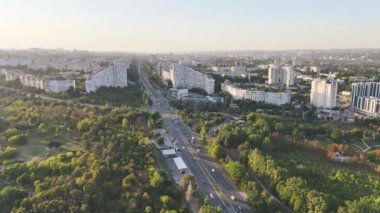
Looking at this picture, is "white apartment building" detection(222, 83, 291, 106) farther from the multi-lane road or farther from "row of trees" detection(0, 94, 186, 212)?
"row of trees" detection(0, 94, 186, 212)

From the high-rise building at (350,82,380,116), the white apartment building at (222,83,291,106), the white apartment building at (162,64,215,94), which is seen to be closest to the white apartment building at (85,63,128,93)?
the white apartment building at (162,64,215,94)

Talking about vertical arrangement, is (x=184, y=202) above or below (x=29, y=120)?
below

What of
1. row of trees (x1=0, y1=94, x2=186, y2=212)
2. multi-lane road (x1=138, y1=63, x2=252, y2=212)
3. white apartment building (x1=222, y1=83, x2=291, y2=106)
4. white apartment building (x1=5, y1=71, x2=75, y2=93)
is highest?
white apartment building (x1=5, y1=71, x2=75, y2=93)

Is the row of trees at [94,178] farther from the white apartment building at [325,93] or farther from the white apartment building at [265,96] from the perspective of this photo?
the white apartment building at [325,93]

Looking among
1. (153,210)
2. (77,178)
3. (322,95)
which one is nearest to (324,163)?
(153,210)

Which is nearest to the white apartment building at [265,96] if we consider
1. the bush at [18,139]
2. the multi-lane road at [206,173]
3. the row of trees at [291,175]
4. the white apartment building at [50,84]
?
Result: the multi-lane road at [206,173]

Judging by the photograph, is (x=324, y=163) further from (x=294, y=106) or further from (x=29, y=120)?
(x=29, y=120)

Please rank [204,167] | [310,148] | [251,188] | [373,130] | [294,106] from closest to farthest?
[251,188] < [204,167] < [310,148] < [373,130] < [294,106]
